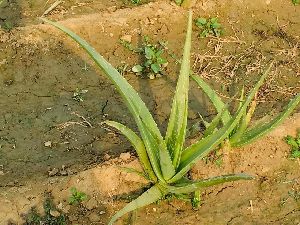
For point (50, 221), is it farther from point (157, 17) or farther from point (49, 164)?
point (157, 17)

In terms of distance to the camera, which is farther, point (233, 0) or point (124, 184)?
point (233, 0)

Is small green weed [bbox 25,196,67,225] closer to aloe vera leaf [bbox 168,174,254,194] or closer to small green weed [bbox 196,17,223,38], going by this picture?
aloe vera leaf [bbox 168,174,254,194]

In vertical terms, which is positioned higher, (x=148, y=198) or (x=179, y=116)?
(x=179, y=116)

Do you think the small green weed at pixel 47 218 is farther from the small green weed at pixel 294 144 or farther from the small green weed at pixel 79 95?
the small green weed at pixel 294 144

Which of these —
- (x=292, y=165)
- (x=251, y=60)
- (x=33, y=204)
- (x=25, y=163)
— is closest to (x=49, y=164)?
(x=25, y=163)

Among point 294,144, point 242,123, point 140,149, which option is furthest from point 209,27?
point 140,149

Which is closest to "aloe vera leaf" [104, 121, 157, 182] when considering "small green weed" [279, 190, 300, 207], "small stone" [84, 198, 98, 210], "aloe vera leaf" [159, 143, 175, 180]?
"aloe vera leaf" [159, 143, 175, 180]

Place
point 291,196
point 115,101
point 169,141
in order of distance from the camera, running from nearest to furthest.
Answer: point 169,141, point 291,196, point 115,101

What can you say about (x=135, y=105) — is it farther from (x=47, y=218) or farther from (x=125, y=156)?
(x=47, y=218)
